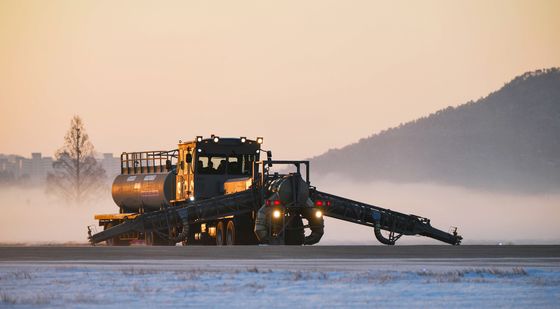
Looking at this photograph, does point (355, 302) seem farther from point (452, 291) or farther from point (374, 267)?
point (374, 267)

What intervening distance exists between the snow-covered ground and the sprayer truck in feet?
73.8

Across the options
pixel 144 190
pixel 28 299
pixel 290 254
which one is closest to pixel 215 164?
pixel 144 190

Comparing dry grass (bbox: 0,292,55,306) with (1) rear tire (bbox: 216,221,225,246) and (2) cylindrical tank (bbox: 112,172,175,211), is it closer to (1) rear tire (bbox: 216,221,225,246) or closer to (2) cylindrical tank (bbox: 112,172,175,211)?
(1) rear tire (bbox: 216,221,225,246)

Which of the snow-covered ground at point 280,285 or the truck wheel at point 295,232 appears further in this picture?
the truck wheel at point 295,232

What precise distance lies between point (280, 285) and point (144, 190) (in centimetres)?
3867

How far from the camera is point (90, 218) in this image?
118250mm

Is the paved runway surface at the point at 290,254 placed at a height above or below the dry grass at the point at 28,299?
above

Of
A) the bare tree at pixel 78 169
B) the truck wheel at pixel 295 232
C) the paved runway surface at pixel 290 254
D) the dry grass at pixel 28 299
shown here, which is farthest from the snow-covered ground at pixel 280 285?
the bare tree at pixel 78 169

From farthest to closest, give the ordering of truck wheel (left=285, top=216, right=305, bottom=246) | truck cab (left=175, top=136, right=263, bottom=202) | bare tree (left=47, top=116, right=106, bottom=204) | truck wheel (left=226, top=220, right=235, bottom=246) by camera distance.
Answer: bare tree (left=47, top=116, right=106, bottom=204) < truck cab (left=175, top=136, right=263, bottom=202) < truck wheel (left=226, top=220, right=235, bottom=246) < truck wheel (left=285, top=216, right=305, bottom=246)

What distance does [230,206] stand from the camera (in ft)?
198

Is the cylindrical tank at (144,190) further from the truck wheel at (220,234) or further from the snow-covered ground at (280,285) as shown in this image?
the snow-covered ground at (280,285)

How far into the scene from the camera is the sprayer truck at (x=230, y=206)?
59.3m

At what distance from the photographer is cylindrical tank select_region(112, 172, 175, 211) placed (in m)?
65.1

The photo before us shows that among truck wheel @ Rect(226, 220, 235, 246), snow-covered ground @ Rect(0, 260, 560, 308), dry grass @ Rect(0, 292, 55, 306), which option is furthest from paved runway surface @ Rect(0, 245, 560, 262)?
dry grass @ Rect(0, 292, 55, 306)
